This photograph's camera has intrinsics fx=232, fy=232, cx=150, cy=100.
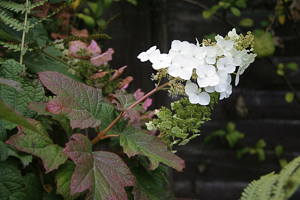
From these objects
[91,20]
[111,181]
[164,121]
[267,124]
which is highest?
[91,20]

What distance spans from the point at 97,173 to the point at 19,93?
29cm

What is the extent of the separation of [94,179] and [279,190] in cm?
33

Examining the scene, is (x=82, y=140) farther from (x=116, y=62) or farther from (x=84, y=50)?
(x=116, y=62)

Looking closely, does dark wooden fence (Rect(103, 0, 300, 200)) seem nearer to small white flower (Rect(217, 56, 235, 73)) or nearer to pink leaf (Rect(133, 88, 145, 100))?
pink leaf (Rect(133, 88, 145, 100))

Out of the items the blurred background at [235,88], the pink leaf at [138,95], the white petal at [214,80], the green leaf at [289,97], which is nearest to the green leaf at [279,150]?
the blurred background at [235,88]

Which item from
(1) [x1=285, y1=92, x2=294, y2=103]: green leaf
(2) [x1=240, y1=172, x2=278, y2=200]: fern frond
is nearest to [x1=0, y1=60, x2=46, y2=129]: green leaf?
(2) [x1=240, y1=172, x2=278, y2=200]: fern frond

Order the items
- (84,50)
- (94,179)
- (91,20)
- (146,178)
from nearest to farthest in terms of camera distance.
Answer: (94,179)
(146,178)
(84,50)
(91,20)

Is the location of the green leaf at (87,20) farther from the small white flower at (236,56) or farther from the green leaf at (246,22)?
the green leaf at (246,22)

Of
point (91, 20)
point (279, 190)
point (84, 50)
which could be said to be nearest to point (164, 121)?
point (279, 190)

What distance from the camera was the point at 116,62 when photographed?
1.30m

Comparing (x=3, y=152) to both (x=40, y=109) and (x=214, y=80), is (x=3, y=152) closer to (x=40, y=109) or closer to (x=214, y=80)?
(x=40, y=109)

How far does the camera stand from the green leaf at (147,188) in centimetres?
53

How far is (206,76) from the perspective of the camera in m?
0.52

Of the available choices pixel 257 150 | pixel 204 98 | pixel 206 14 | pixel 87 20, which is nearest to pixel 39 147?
pixel 204 98
